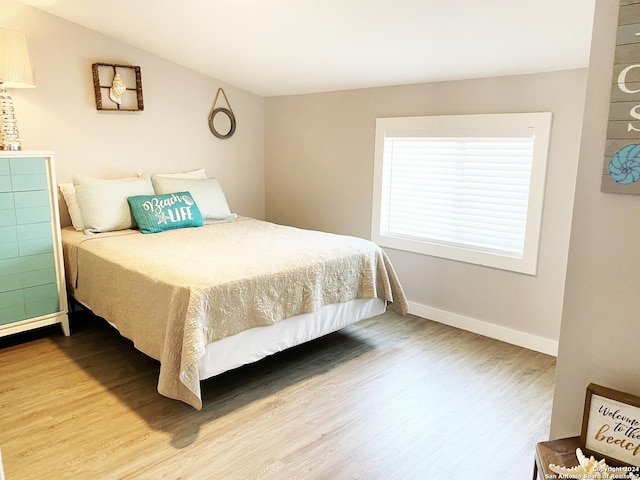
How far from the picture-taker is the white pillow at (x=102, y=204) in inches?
128

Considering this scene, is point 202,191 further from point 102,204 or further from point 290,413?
point 290,413

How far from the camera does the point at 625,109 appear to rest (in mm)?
1241

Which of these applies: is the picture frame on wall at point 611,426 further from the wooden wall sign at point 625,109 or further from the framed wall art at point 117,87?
the framed wall art at point 117,87

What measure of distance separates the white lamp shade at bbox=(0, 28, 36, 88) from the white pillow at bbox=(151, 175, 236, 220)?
1.09 m

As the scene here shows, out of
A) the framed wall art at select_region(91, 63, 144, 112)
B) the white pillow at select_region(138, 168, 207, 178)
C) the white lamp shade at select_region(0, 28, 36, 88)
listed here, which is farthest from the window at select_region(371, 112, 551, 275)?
the white lamp shade at select_region(0, 28, 36, 88)

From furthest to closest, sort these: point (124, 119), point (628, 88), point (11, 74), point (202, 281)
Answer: point (124, 119) → point (11, 74) → point (202, 281) → point (628, 88)

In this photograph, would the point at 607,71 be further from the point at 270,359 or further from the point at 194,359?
the point at 270,359

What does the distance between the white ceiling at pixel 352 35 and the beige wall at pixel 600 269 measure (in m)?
1.07

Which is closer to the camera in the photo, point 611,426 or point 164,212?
point 611,426

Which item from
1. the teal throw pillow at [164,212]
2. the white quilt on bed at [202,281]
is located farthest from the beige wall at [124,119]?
the white quilt on bed at [202,281]

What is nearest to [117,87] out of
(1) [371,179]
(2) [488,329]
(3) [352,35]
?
(3) [352,35]

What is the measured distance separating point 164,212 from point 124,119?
98cm

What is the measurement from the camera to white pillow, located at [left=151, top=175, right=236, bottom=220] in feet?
12.1

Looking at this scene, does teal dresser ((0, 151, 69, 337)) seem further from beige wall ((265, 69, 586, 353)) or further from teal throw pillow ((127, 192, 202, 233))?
beige wall ((265, 69, 586, 353))
